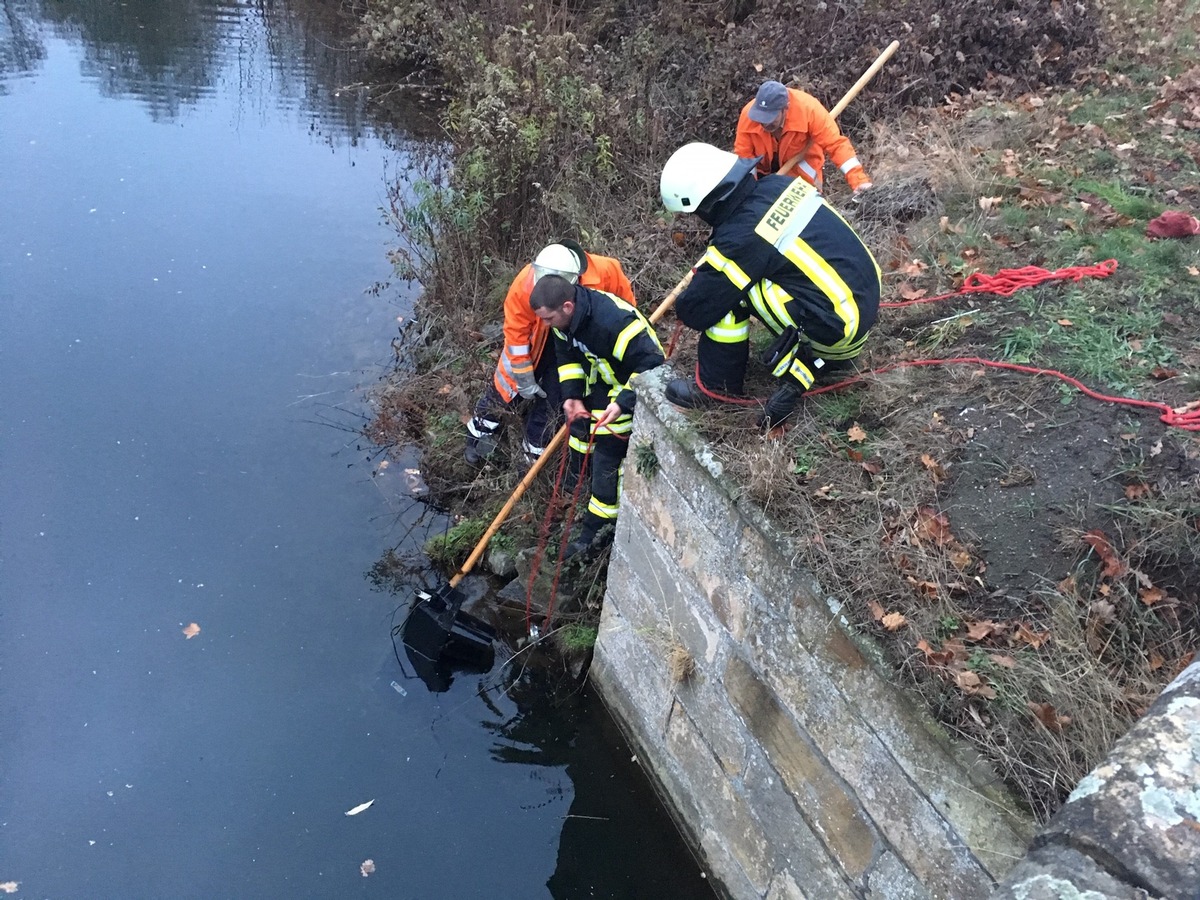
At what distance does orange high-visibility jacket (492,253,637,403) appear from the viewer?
213 inches

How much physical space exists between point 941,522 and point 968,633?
52cm

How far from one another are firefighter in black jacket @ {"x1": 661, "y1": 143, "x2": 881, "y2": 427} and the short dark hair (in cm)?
85

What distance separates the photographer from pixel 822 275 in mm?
3795

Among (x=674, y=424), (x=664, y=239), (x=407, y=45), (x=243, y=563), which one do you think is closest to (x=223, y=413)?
(x=243, y=563)

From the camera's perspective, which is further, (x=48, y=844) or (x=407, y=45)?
(x=407, y=45)

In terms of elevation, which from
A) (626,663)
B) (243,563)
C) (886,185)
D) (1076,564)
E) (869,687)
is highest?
(886,185)

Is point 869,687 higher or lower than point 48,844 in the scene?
higher

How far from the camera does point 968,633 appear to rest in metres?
3.04

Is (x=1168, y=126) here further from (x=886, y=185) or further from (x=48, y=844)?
(x=48, y=844)

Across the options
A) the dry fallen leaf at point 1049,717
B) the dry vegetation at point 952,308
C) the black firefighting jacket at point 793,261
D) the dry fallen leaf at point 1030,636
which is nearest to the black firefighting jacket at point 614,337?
the dry vegetation at point 952,308

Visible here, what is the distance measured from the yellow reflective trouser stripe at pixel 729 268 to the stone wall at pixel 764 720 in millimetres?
695

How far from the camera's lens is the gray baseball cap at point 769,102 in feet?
19.9

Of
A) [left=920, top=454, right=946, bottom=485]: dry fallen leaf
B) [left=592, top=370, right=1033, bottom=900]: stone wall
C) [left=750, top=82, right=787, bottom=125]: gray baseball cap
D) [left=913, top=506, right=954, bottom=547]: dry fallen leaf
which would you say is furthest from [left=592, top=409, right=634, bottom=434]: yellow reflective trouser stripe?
[left=750, top=82, right=787, bottom=125]: gray baseball cap

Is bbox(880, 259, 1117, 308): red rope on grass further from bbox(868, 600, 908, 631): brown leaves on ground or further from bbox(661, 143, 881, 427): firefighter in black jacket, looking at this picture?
bbox(868, 600, 908, 631): brown leaves on ground
